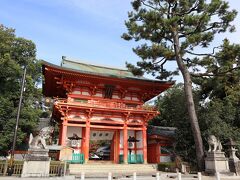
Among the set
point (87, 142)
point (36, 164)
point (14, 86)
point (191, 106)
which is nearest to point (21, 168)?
point (36, 164)

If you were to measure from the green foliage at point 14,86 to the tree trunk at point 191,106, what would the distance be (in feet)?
45.2

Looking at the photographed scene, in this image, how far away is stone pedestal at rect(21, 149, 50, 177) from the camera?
12.0m

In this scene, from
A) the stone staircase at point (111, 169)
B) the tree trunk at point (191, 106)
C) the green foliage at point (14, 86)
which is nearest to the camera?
the tree trunk at point (191, 106)

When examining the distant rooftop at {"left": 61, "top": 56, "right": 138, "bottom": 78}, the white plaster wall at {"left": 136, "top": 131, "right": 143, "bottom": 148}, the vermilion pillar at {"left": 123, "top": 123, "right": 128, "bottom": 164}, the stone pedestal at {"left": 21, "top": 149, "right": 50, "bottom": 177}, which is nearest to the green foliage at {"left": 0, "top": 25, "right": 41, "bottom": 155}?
the distant rooftop at {"left": 61, "top": 56, "right": 138, "bottom": 78}

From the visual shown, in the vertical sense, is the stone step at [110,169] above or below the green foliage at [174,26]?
below

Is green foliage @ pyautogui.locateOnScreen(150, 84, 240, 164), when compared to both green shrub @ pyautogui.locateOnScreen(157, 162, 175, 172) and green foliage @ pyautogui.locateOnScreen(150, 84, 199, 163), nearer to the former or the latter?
green foliage @ pyautogui.locateOnScreen(150, 84, 199, 163)

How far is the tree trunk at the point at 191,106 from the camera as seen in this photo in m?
14.9

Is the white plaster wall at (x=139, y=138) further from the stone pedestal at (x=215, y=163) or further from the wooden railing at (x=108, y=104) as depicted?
the stone pedestal at (x=215, y=163)

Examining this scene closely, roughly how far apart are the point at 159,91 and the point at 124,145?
21.3ft

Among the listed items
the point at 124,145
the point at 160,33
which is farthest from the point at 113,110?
the point at 160,33

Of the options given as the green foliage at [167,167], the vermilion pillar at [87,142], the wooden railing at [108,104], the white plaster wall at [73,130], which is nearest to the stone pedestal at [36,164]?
the vermilion pillar at [87,142]

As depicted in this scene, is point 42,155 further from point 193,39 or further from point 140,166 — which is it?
point 193,39

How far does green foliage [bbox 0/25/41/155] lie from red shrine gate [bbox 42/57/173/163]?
2404mm

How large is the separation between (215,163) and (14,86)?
1801cm
